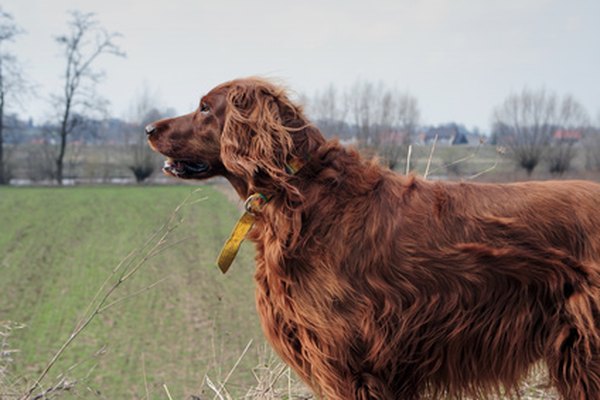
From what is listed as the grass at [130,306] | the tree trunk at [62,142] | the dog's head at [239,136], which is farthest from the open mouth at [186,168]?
the tree trunk at [62,142]

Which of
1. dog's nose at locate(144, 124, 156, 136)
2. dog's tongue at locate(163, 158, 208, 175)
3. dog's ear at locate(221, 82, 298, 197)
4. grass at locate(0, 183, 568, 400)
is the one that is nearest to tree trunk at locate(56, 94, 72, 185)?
grass at locate(0, 183, 568, 400)

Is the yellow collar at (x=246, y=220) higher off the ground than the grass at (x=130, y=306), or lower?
higher

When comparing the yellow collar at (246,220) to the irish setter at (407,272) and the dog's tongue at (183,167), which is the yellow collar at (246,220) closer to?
the irish setter at (407,272)

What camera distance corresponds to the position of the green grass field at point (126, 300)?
16.8 m

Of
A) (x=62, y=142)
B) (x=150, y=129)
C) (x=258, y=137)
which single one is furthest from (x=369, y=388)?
(x=62, y=142)

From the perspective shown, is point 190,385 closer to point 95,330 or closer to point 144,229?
point 95,330

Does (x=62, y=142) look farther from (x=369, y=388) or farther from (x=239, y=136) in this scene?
(x=369, y=388)

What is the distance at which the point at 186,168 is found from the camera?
3768 mm

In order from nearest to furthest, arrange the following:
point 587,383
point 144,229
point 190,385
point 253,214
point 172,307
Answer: point 587,383 → point 253,214 → point 190,385 → point 172,307 → point 144,229

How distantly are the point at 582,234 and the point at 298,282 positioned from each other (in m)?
1.48

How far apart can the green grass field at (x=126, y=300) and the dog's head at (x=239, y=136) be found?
5535mm

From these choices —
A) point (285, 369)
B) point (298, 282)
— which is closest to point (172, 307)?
point (285, 369)

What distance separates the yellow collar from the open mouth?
35 centimetres

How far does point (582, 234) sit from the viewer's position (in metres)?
3.43
